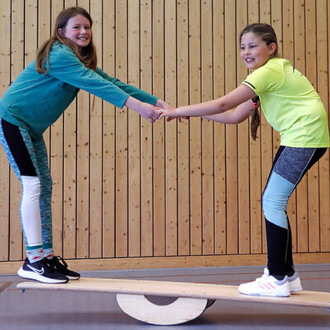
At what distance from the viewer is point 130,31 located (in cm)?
495

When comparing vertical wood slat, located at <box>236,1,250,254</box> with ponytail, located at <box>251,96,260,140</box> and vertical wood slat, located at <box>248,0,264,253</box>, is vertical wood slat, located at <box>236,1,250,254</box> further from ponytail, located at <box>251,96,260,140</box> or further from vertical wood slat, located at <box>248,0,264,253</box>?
ponytail, located at <box>251,96,260,140</box>

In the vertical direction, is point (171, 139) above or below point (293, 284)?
above

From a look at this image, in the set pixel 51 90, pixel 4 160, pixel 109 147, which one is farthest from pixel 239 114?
pixel 4 160

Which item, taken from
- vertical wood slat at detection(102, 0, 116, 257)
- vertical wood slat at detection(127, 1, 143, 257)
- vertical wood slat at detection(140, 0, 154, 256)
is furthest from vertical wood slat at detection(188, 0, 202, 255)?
vertical wood slat at detection(102, 0, 116, 257)

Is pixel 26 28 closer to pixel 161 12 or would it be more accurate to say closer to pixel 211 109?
pixel 161 12

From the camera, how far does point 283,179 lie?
2643 mm

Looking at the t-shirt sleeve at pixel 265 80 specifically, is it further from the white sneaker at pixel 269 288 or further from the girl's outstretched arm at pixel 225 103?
the white sneaker at pixel 269 288

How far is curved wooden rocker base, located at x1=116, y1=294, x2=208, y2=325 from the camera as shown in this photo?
8.86 ft

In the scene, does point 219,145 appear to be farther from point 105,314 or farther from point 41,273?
point 41,273


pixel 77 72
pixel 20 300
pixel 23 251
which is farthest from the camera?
pixel 23 251

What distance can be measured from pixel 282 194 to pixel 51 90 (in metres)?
1.38

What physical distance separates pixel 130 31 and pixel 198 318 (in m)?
3.03

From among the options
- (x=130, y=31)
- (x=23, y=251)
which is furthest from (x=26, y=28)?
(x=23, y=251)

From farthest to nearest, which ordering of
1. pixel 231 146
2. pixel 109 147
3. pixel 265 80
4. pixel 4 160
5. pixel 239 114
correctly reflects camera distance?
pixel 231 146, pixel 109 147, pixel 4 160, pixel 239 114, pixel 265 80
